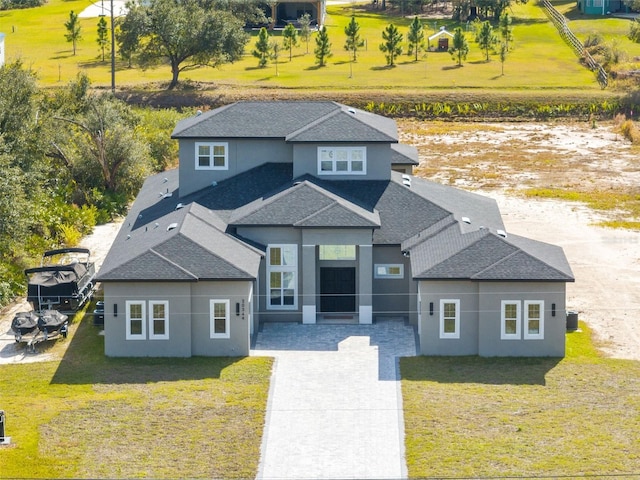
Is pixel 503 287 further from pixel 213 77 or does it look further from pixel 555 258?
pixel 213 77

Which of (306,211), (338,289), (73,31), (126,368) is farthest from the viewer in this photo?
(73,31)

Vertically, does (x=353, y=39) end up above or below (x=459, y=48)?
above

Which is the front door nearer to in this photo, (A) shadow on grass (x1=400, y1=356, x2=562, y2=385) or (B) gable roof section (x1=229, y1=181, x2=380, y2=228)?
(B) gable roof section (x1=229, y1=181, x2=380, y2=228)

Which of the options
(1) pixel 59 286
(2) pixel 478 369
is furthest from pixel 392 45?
(2) pixel 478 369

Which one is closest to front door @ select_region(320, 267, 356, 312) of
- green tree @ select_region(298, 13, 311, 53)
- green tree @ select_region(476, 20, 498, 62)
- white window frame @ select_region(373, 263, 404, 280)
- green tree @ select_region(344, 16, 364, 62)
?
white window frame @ select_region(373, 263, 404, 280)

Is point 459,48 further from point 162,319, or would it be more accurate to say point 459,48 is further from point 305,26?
point 162,319

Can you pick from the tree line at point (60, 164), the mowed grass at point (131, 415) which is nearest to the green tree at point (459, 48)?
the tree line at point (60, 164)

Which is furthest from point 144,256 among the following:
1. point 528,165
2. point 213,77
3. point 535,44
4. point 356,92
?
point 535,44
